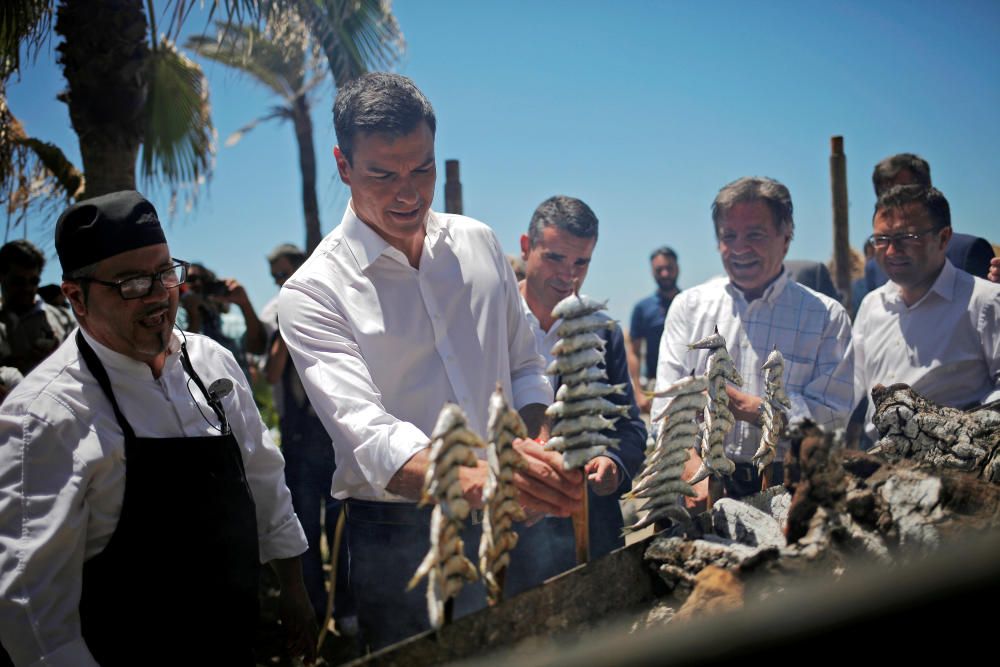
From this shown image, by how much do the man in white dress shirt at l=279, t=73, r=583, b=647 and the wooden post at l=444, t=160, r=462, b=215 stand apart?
345 cm

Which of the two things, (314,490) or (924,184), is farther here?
(314,490)

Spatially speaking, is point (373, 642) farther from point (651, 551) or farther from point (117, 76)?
point (117, 76)

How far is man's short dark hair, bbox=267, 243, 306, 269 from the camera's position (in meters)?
6.67

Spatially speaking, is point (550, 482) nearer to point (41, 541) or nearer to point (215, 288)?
point (41, 541)

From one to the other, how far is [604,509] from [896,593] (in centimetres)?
236

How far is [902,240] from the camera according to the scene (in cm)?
407

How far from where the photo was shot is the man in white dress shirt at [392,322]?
273cm

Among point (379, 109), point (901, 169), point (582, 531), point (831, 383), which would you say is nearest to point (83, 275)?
point (379, 109)

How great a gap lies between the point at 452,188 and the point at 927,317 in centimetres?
388

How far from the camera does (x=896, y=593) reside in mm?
1728

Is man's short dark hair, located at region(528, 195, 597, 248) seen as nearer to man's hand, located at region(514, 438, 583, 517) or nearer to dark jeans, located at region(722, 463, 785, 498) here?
dark jeans, located at region(722, 463, 785, 498)

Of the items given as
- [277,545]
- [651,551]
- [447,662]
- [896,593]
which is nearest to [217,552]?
[277,545]

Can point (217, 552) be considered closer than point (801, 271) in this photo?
Yes

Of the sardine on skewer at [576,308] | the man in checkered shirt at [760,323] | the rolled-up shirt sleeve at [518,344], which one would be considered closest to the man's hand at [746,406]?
the man in checkered shirt at [760,323]
